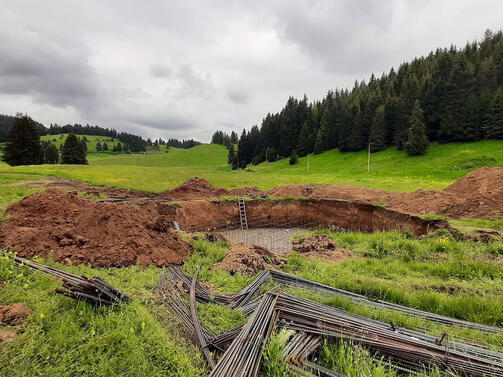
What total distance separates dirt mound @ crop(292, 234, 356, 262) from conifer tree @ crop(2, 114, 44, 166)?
5182 cm

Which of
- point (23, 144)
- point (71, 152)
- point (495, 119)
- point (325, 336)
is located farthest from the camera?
point (71, 152)

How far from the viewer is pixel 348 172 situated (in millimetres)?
40000

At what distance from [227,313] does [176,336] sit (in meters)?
1.05

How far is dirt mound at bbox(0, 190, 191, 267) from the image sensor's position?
6.04m

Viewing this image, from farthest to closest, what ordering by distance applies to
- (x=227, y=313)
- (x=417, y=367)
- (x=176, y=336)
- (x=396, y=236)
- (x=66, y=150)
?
(x=66, y=150)
(x=396, y=236)
(x=227, y=313)
(x=176, y=336)
(x=417, y=367)

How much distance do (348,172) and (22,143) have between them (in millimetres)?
55658

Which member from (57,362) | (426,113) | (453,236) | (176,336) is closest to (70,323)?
(57,362)

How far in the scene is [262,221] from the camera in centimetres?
1812

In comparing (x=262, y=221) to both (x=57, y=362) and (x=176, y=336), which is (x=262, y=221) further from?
(x=57, y=362)

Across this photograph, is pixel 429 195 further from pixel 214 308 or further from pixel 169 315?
pixel 169 315

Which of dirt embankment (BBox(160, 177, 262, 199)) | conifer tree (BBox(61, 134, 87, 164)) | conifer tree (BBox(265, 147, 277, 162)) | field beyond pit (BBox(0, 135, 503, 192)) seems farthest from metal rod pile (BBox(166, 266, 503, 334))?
conifer tree (BBox(265, 147, 277, 162))

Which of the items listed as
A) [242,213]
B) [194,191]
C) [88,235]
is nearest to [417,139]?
[242,213]

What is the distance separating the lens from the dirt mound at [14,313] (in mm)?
3209

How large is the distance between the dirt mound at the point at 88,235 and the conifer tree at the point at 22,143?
44.8m
